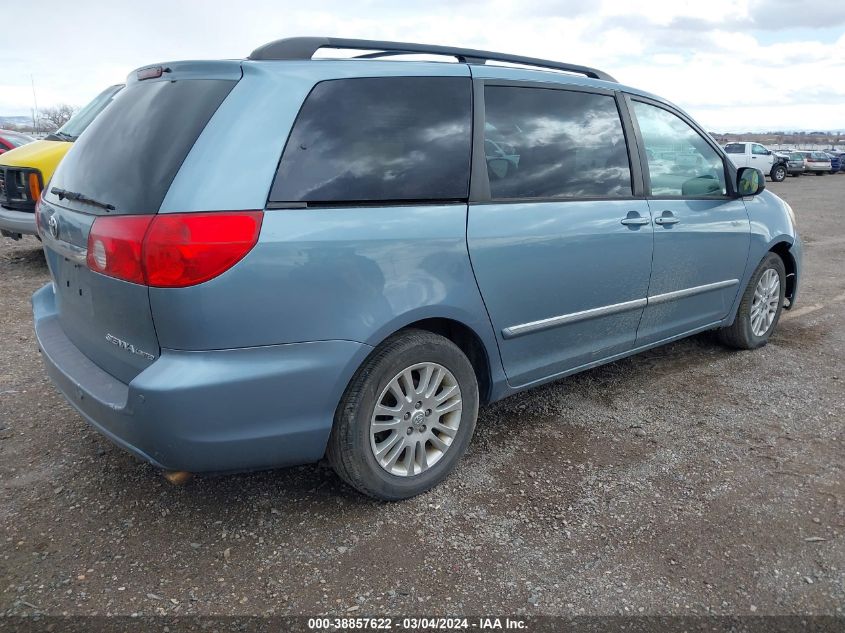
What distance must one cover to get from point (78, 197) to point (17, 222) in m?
4.78

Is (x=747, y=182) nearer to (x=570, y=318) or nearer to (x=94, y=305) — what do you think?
(x=570, y=318)

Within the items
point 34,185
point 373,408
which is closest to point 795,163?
point 34,185

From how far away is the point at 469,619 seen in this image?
7.17 ft

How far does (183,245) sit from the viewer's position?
2.18 metres

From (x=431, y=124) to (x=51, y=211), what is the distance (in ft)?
5.26

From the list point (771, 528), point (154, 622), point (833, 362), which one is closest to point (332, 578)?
point (154, 622)

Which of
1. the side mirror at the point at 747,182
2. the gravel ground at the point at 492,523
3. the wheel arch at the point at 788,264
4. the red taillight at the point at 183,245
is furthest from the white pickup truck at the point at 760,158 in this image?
the red taillight at the point at 183,245

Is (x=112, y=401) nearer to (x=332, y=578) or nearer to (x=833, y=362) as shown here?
(x=332, y=578)

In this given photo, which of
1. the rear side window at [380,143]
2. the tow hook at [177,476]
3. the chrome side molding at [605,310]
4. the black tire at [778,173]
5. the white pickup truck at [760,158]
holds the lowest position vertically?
the black tire at [778,173]

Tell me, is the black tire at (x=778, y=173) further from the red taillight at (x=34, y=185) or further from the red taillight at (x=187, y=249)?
the red taillight at (x=187, y=249)

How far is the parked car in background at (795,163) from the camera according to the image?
102 ft

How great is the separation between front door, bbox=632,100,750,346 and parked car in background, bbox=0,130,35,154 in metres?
10.1

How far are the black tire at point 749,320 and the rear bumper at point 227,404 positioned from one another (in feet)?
10.6

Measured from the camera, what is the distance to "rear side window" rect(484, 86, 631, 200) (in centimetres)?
302
